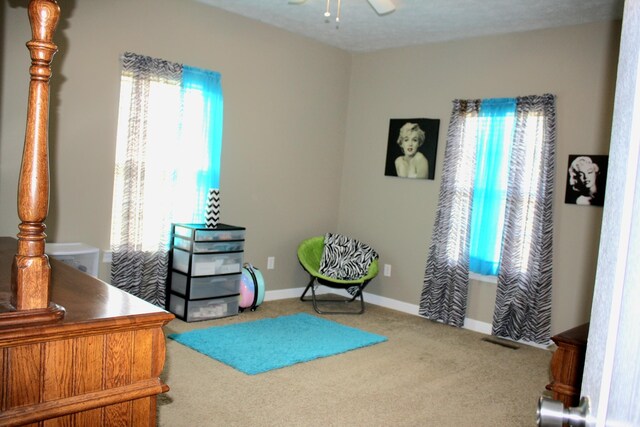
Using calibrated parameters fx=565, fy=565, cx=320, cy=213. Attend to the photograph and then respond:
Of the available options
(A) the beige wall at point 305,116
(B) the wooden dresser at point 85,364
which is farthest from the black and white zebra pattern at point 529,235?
(B) the wooden dresser at point 85,364

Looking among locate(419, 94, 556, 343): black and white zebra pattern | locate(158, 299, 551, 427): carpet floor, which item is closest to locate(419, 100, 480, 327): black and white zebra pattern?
locate(419, 94, 556, 343): black and white zebra pattern

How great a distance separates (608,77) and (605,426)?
4257 mm

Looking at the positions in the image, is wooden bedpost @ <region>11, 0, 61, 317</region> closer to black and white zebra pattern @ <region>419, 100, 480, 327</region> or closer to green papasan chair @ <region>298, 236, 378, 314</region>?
green papasan chair @ <region>298, 236, 378, 314</region>

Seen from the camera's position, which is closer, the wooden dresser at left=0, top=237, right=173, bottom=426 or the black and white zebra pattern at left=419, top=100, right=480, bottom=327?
the wooden dresser at left=0, top=237, right=173, bottom=426

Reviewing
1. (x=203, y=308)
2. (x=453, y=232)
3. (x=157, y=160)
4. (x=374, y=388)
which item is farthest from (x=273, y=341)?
(x=453, y=232)

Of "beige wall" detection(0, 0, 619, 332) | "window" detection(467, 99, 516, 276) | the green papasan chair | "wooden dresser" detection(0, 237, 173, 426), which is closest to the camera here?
"wooden dresser" detection(0, 237, 173, 426)

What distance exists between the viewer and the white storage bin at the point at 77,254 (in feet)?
12.8

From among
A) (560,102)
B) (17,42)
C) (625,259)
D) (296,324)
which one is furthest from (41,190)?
(560,102)

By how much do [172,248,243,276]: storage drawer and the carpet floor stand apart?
43 cm

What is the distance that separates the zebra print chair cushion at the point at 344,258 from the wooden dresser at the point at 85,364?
3.78 metres

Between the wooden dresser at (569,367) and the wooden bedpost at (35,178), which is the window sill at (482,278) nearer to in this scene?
the wooden dresser at (569,367)

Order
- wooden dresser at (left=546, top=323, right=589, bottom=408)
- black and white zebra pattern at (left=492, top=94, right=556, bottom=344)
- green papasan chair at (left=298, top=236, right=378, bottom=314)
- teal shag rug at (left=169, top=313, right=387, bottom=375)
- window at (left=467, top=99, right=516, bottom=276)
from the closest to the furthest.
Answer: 1. wooden dresser at (left=546, top=323, right=589, bottom=408)
2. teal shag rug at (left=169, top=313, right=387, bottom=375)
3. black and white zebra pattern at (left=492, top=94, right=556, bottom=344)
4. window at (left=467, top=99, right=516, bottom=276)
5. green papasan chair at (left=298, top=236, right=378, bottom=314)

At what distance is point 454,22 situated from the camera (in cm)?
473

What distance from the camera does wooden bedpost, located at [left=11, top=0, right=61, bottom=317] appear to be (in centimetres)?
138
